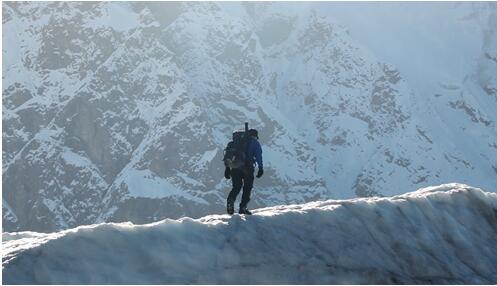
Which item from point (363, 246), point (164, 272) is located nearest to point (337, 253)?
point (363, 246)

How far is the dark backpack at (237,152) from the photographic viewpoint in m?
19.6

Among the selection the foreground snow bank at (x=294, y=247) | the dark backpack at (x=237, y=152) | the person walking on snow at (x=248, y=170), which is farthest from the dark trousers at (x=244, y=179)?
the foreground snow bank at (x=294, y=247)

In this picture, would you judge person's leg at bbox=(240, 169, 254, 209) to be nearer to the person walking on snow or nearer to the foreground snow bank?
the person walking on snow

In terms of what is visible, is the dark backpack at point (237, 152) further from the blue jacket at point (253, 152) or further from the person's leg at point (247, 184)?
the person's leg at point (247, 184)

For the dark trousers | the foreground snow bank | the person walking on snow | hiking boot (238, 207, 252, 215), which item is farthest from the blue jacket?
the foreground snow bank

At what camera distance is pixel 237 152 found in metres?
19.6

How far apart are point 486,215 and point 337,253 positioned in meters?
4.36

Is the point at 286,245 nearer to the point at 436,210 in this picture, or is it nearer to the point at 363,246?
the point at 363,246

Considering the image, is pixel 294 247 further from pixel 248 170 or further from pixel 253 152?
pixel 253 152

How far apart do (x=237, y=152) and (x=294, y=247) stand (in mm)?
2511

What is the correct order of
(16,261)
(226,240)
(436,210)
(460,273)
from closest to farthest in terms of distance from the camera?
1. (16,261)
2. (226,240)
3. (460,273)
4. (436,210)

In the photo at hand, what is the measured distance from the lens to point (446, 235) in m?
19.9

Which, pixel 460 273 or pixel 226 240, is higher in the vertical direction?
pixel 226 240

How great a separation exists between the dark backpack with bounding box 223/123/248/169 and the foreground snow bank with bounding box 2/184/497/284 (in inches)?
43.9
